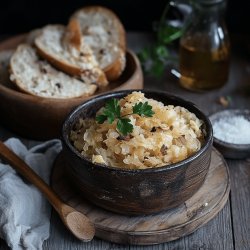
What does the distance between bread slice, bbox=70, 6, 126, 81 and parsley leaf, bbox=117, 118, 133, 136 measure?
0.62m

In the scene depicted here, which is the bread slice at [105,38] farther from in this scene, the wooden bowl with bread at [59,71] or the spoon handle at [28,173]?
the spoon handle at [28,173]

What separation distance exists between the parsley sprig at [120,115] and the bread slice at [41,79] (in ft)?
1.36

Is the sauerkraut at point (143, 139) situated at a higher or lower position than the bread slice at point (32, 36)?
higher

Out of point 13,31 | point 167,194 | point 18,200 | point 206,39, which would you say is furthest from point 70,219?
point 13,31

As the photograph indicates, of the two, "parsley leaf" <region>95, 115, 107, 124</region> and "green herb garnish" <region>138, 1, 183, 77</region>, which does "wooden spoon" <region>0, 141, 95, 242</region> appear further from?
"green herb garnish" <region>138, 1, 183, 77</region>

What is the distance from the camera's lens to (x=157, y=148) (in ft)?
5.15

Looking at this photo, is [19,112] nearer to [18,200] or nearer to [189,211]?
[18,200]

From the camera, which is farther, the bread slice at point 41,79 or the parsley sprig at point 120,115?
the bread slice at point 41,79

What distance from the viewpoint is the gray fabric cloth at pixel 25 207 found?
5.21 ft

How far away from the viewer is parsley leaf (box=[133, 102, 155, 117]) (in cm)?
161

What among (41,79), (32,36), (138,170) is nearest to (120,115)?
(138,170)

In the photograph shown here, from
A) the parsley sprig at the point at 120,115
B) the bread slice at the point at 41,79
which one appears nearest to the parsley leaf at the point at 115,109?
the parsley sprig at the point at 120,115

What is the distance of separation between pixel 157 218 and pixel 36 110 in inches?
23.6

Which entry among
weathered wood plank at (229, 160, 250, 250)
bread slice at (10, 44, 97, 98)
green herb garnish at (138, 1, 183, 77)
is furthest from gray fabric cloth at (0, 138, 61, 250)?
green herb garnish at (138, 1, 183, 77)
